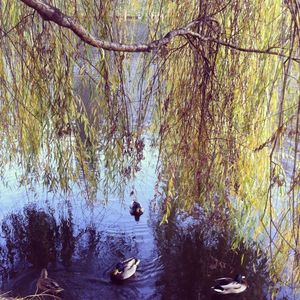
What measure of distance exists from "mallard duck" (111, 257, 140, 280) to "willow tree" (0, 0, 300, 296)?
2.03 feet

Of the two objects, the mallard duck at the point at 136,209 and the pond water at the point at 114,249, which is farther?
the mallard duck at the point at 136,209

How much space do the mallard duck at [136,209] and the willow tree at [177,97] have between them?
2.92 ft

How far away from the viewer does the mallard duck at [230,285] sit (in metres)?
3.18

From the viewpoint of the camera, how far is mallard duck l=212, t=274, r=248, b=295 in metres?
3.18

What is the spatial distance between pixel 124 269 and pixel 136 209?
772 mm

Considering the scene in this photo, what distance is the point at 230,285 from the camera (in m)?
3.19

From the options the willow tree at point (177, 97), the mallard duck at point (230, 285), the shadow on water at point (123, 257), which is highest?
the willow tree at point (177, 97)

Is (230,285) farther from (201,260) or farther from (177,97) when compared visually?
(177,97)

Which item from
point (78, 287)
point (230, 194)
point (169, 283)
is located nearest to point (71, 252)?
point (78, 287)

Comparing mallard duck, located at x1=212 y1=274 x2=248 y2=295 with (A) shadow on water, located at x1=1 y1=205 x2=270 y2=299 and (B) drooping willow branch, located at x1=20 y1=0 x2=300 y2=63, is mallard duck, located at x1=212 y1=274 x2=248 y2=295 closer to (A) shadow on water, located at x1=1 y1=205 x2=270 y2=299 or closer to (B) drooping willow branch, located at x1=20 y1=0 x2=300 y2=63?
(A) shadow on water, located at x1=1 y1=205 x2=270 y2=299

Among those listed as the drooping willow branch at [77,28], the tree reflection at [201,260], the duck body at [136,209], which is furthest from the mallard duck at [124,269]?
the drooping willow branch at [77,28]

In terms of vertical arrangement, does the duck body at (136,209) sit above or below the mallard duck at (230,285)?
above

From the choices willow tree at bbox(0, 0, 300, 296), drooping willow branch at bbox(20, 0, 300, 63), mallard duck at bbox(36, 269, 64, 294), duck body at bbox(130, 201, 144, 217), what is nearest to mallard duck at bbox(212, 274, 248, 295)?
willow tree at bbox(0, 0, 300, 296)

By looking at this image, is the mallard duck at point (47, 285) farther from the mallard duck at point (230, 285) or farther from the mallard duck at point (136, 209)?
the mallard duck at point (230, 285)
